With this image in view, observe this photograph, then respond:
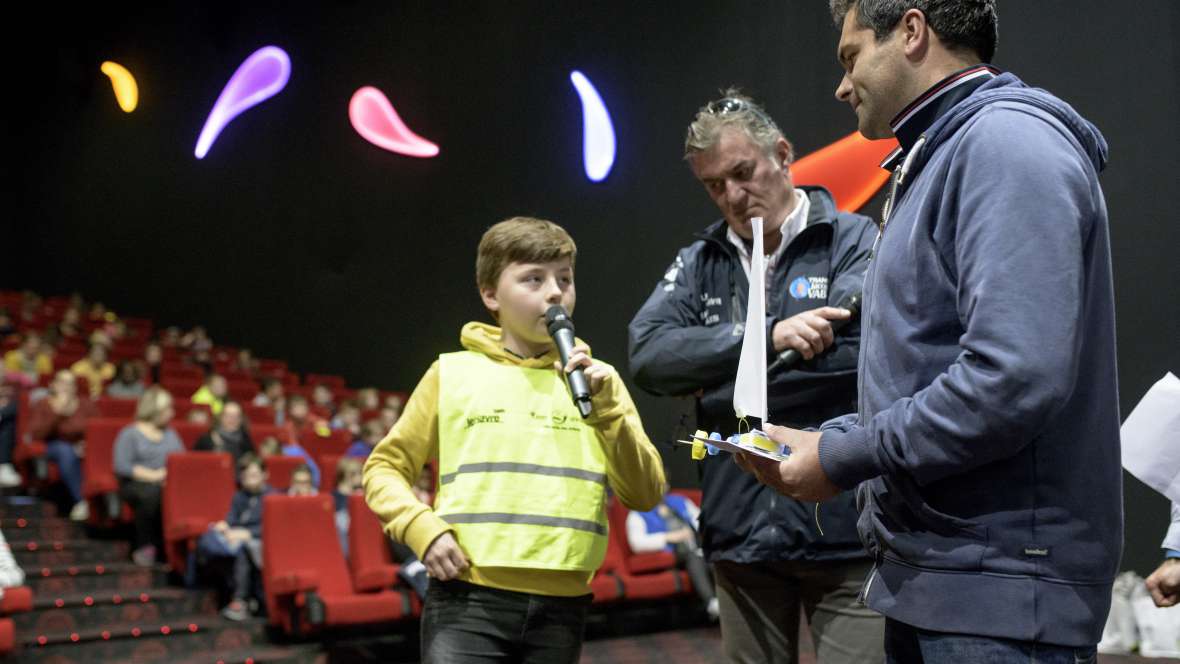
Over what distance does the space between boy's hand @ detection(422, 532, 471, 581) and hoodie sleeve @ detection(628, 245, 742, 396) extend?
0.45m

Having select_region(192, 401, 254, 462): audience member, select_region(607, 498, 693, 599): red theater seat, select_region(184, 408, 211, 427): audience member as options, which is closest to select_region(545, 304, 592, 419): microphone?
select_region(607, 498, 693, 599): red theater seat

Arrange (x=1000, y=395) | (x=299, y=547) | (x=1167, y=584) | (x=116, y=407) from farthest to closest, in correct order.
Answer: (x=116, y=407) → (x=299, y=547) → (x=1167, y=584) → (x=1000, y=395)

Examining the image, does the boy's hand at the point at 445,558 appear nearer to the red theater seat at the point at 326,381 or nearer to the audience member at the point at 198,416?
the audience member at the point at 198,416

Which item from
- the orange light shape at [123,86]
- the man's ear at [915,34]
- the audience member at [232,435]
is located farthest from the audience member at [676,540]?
the orange light shape at [123,86]

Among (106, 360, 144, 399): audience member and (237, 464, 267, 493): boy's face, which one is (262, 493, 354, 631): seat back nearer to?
(237, 464, 267, 493): boy's face

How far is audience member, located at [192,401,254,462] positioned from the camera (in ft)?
20.5

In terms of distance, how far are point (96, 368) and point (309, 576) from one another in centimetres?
441

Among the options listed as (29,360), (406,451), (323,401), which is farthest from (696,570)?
(29,360)

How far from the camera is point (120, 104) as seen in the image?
43.5 ft

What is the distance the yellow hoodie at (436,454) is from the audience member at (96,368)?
6880mm

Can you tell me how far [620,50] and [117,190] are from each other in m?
8.07

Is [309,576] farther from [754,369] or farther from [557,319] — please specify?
[754,369]

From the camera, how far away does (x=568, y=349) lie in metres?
1.66

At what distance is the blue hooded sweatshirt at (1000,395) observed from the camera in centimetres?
93
